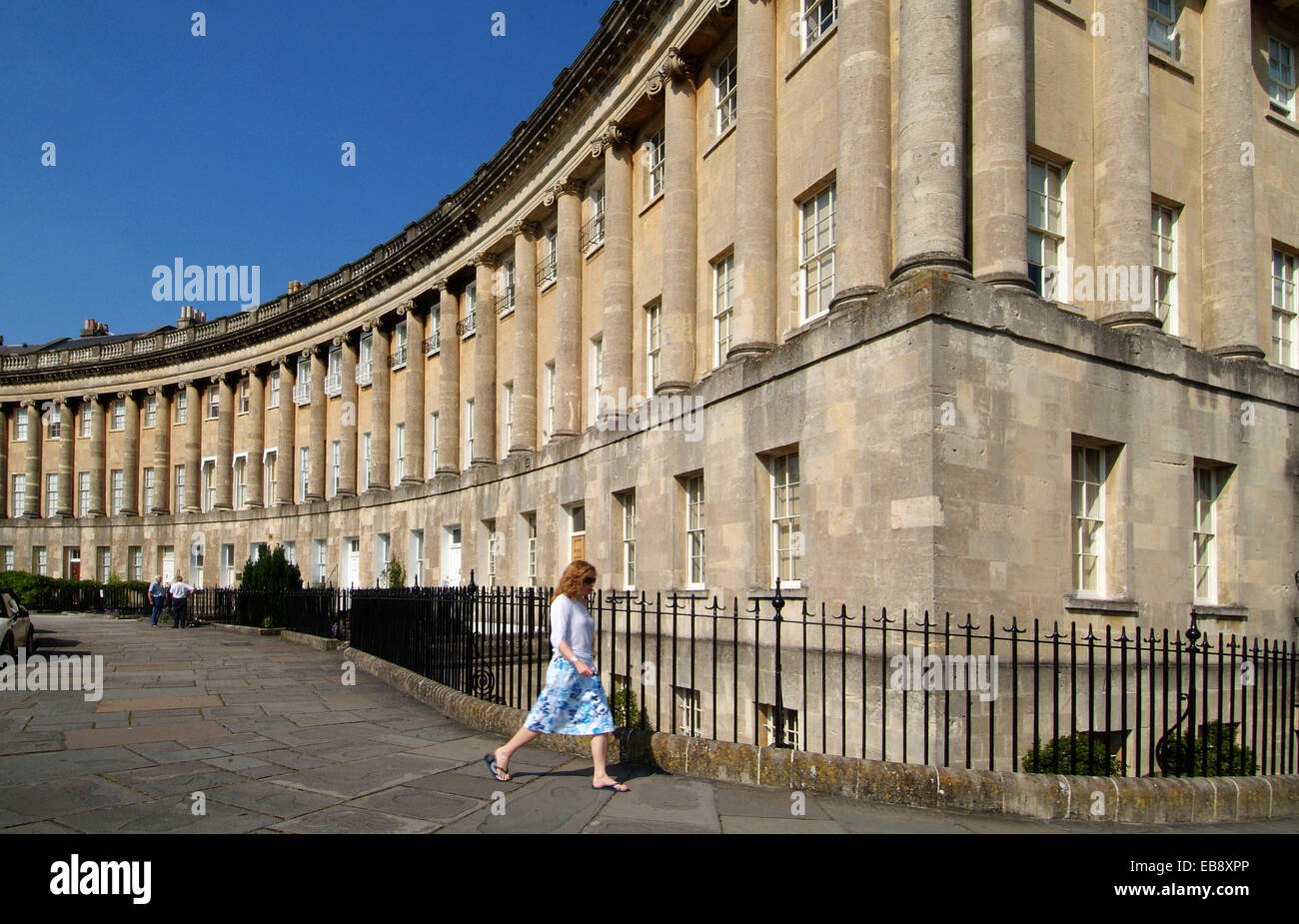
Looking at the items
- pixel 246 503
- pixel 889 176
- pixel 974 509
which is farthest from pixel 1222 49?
pixel 246 503

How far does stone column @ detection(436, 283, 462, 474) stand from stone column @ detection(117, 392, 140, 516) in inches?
974

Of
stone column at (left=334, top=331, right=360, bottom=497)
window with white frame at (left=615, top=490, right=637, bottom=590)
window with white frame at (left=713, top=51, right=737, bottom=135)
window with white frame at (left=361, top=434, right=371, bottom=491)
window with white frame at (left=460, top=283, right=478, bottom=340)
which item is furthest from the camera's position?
stone column at (left=334, top=331, right=360, bottom=497)

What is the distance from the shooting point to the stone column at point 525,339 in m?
24.2

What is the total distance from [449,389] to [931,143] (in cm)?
2061

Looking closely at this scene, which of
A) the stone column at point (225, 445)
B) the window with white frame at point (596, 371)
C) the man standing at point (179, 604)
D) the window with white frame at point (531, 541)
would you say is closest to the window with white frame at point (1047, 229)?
the window with white frame at point (596, 371)

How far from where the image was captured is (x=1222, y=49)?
14.5 meters

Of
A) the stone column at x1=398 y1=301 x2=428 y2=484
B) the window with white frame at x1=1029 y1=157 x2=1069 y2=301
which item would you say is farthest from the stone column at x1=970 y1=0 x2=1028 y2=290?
the stone column at x1=398 y1=301 x2=428 y2=484

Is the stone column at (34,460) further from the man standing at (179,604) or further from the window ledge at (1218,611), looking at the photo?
the window ledge at (1218,611)

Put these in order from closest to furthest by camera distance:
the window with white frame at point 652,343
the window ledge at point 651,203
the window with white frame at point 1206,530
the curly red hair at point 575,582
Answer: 1. the curly red hair at point 575,582
2. the window with white frame at point 1206,530
3. the window with white frame at point 652,343
4. the window ledge at point 651,203

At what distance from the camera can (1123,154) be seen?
12680mm

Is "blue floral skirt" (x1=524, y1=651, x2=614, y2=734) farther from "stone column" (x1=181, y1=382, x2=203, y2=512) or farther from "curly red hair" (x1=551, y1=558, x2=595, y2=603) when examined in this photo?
"stone column" (x1=181, y1=382, x2=203, y2=512)

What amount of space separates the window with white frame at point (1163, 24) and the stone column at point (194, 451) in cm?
4083

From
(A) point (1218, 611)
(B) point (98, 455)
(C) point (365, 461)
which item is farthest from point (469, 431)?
(B) point (98, 455)

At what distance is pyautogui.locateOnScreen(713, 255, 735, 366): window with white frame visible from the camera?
16.4 metres
